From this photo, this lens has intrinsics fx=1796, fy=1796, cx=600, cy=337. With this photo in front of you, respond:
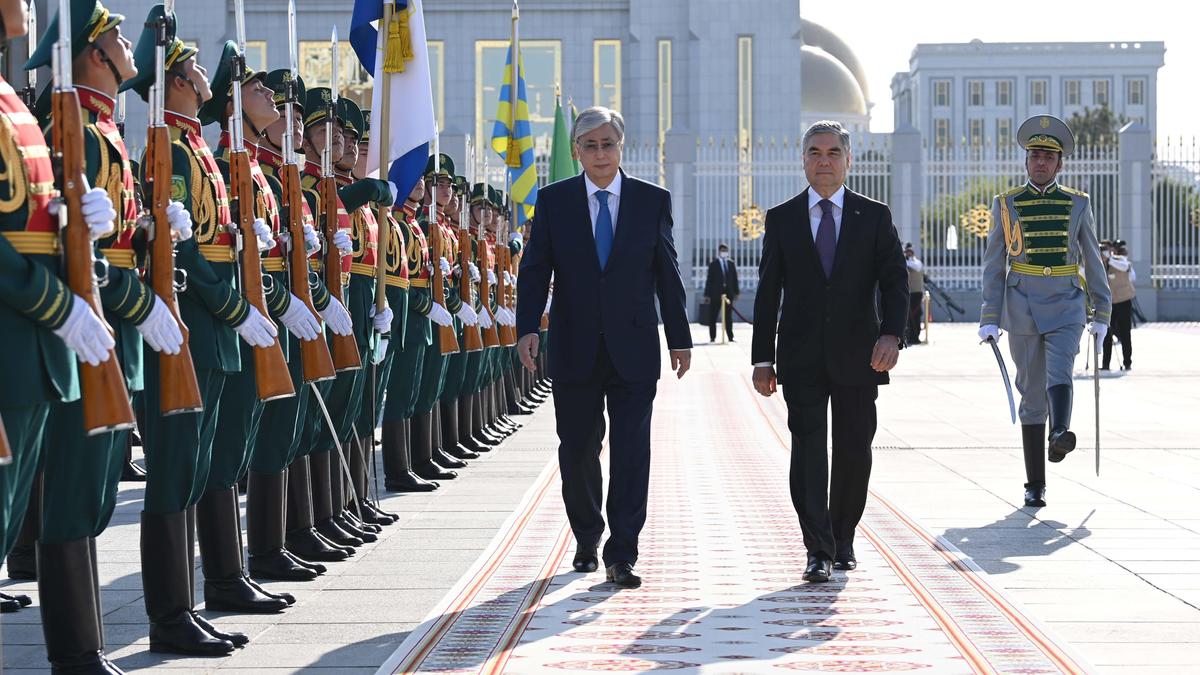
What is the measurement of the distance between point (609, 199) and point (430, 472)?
12.6 feet

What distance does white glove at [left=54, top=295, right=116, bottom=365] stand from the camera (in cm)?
438

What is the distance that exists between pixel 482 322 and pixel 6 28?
8.12m

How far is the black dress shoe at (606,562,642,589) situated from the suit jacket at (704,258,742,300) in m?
24.7

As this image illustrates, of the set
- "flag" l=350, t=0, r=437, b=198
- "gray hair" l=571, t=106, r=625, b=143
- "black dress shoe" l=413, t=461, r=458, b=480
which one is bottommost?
"black dress shoe" l=413, t=461, r=458, b=480

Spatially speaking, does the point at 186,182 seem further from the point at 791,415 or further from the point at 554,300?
the point at 791,415

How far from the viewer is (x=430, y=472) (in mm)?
10484

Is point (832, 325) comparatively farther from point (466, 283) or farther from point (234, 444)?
point (466, 283)

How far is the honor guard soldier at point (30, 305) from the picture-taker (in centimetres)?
433

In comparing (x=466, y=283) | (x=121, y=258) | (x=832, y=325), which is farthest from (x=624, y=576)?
(x=466, y=283)

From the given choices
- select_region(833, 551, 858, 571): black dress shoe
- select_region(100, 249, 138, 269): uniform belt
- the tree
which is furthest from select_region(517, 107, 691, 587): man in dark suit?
the tree

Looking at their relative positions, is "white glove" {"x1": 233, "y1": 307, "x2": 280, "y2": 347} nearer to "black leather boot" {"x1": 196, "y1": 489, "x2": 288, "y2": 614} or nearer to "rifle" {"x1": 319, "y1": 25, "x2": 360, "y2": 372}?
"black leather boot" {"x1": 196, "y1": 489, "x2": 288, "y2": 614}

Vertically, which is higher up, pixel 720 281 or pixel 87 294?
pixel 720 281

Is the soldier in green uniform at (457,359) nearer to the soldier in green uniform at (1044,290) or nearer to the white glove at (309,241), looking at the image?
the soldier in green uniform at (1044,290)

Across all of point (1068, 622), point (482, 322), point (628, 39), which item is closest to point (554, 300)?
point (1068, 622)
